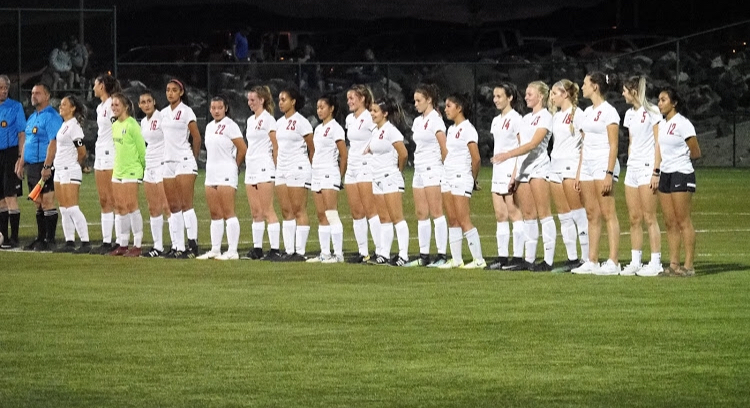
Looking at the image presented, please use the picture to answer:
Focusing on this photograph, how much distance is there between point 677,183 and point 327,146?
4.30 metres

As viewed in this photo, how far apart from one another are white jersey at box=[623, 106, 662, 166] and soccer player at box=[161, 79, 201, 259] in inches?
213

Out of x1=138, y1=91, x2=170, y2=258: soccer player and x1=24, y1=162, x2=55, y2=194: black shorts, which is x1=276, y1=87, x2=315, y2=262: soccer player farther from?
x1=24, y1=162, x2=55, y2=194: black shorts

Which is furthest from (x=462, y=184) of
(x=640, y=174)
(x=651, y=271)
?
(x=651, y=271)

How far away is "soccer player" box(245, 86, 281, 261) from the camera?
1794cm

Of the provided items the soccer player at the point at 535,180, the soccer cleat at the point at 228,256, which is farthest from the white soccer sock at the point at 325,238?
the soccer player at the point at 535,180

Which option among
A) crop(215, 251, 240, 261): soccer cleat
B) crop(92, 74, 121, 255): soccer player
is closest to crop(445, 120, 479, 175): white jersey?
crop(215, 251, 240, 261): soccer cleat

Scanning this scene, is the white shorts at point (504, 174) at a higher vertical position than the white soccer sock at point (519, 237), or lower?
higher

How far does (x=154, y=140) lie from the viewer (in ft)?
60.9

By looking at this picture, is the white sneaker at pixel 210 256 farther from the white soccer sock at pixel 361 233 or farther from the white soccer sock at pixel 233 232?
the white soccer sock at pixel 361 233

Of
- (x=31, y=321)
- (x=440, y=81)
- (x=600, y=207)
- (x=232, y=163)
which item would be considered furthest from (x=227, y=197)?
(x=440, y=81)

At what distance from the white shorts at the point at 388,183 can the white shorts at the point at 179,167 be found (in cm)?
236

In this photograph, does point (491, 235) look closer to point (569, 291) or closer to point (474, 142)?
point (474, 142)

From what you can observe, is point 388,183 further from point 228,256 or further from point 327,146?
point 228,256

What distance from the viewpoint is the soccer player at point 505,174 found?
1658 centimetres
